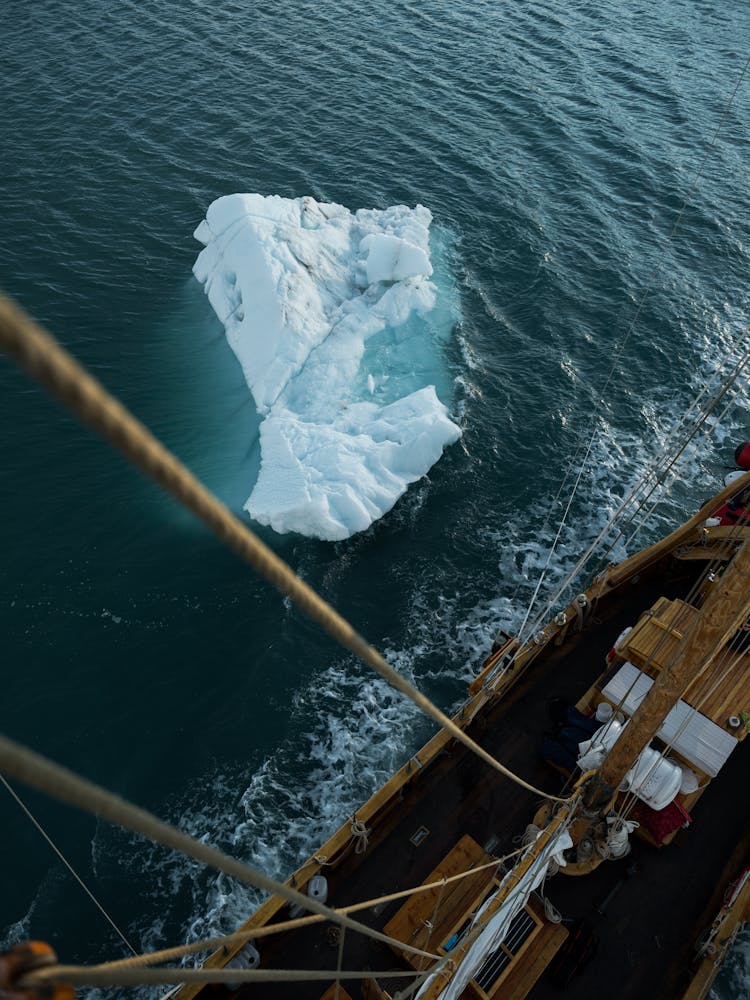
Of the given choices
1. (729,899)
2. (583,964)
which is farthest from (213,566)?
(729,899)

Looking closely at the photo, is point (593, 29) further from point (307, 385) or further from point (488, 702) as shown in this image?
point (488, 702)

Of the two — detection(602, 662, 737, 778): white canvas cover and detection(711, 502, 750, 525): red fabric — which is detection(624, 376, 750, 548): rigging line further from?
detection(602, 662, 737, 778): white canvas cover

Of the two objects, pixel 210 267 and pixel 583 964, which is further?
pixel 210 267

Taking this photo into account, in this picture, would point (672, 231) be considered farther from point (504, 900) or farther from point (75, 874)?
point (75, 874)

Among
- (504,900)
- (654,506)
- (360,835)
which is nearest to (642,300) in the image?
(654,506)

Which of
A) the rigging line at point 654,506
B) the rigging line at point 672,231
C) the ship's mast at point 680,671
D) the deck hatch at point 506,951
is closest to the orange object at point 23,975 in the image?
the ship's mast at point 680,671

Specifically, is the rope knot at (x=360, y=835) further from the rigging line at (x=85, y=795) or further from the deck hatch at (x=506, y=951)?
the rigging line at (x=85, y=795)
